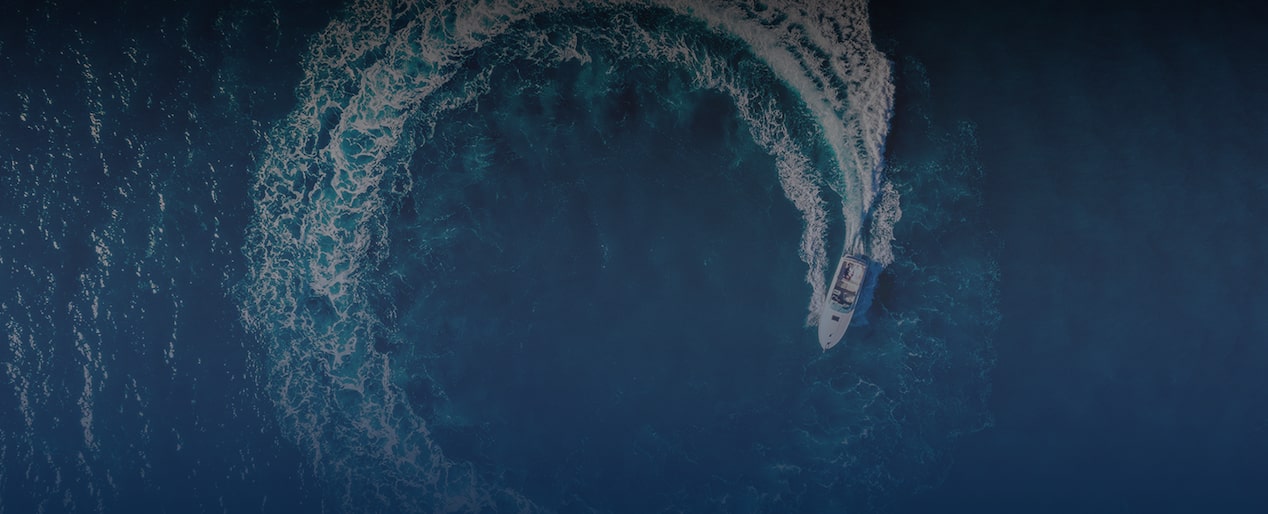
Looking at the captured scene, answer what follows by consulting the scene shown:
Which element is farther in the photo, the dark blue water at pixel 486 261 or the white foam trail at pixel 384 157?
the white foam trail at pixel 384 157

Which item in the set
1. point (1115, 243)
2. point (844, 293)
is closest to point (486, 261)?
point (844, 293)

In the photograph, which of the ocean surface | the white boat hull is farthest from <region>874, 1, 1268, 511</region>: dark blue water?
the white boat hull

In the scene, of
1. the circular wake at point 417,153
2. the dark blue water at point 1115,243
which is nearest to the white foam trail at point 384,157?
the circular wake at point 417,153

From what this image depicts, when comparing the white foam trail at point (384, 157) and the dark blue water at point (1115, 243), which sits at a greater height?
the white foam trail at point (384, 157)

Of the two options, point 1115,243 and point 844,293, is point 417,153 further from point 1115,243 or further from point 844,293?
point 1115,243

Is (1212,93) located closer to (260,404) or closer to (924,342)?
(924,342)

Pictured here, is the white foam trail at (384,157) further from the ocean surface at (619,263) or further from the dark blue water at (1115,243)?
the dark blue water at (1115,243)
